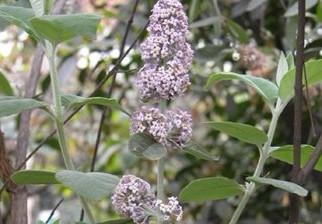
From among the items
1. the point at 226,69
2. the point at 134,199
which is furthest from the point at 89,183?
the point at 226,69

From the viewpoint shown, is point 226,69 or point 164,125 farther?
point 226,69

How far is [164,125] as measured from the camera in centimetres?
57

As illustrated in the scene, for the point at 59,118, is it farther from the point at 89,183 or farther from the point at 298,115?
the point at 298,115

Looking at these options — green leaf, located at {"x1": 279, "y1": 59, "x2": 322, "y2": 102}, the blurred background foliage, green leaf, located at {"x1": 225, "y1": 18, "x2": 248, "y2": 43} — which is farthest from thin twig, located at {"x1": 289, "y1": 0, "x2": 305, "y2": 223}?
green leaf, located at {"x1": 225, "y1": 18, "x2": 248, "y2": 43}

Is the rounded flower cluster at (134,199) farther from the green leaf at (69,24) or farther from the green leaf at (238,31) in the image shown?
the green leaf at (238,31)

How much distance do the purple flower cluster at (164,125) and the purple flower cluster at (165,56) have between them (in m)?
0.02

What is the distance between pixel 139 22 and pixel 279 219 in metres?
0.53

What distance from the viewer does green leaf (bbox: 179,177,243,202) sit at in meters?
0.60

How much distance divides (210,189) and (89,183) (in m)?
0.14

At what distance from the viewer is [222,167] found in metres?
1.67

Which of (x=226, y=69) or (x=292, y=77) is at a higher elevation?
(x=292, y=77)

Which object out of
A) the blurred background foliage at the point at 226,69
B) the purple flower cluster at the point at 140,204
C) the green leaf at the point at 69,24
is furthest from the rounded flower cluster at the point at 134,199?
the blurred background foliage at the point at 226,69

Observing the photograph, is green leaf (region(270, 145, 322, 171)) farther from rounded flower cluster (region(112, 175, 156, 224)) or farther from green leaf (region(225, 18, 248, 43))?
green leaf (region(225, 18, 248, 43))

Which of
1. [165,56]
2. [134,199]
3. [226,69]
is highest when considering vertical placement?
[165,56]
